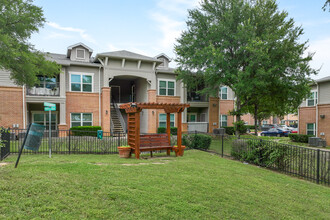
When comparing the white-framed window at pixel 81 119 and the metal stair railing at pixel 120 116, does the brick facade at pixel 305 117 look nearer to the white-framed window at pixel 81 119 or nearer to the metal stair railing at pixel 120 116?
the metal stair railing at pixel 120 116

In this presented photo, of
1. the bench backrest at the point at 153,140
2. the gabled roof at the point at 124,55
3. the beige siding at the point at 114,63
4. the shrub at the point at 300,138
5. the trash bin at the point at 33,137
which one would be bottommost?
the shrub at the point at 300,138

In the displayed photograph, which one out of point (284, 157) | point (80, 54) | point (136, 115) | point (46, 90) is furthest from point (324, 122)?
point (46, 90)

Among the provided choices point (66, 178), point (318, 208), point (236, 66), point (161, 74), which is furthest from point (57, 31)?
point (318, 208)

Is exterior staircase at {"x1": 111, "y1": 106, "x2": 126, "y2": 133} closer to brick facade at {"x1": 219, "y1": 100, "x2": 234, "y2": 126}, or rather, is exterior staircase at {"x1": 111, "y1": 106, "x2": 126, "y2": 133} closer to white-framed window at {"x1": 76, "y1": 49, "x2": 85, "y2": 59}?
white-framed window at {"x1": 76, "y1": 49, "x2": 85, "y2": 59}

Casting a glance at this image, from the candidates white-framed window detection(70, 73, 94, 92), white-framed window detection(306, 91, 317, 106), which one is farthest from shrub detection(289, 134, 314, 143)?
white-framed window detection(70, 73, 94, 92)

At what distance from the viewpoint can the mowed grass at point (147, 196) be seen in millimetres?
3932

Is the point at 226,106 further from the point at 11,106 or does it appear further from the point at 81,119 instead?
the point at 11,106

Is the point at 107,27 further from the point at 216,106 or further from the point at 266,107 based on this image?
the point at 266,107

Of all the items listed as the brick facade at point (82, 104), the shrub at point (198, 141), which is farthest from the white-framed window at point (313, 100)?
the brick facade at point (82, 104)

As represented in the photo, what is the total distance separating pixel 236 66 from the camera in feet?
66.7

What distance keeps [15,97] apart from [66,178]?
16.5 m

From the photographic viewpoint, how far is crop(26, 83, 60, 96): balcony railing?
19.3 metres

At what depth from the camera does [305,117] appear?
2391 cm

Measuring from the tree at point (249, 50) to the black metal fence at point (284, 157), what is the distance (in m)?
8.63
